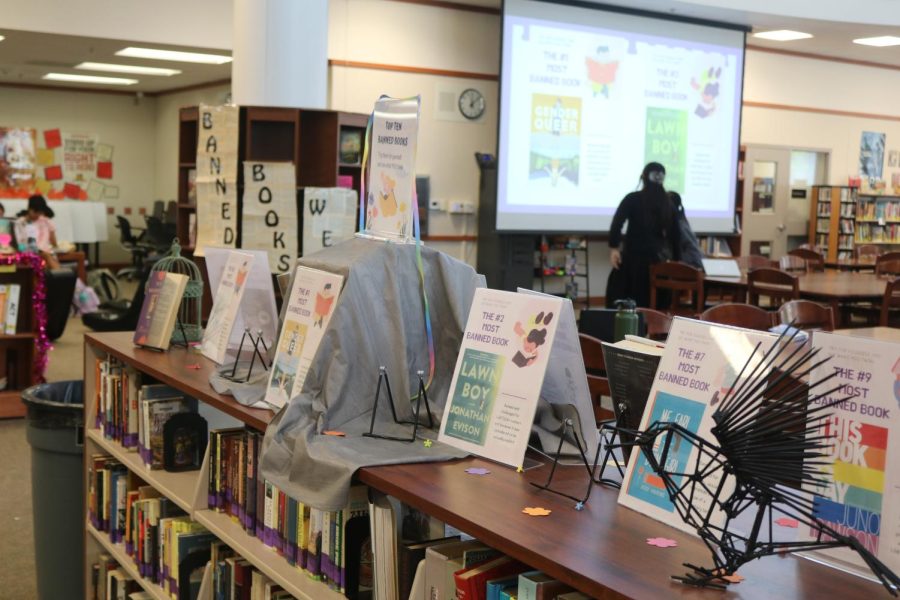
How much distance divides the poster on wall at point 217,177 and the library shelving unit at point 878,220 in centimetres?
1014

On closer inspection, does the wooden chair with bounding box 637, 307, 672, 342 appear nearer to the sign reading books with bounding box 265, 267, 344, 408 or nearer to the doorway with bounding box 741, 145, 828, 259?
the sign reading books with bounding box 265, 267, 344, 408

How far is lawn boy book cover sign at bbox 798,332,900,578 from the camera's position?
1389 mm

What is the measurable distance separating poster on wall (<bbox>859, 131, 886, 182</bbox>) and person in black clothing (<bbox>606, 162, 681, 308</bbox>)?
6.90 m

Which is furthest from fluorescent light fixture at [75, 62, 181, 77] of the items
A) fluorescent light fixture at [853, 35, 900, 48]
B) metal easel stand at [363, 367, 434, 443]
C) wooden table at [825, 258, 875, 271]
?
metal easel stand at [363, 367, 434, 443]

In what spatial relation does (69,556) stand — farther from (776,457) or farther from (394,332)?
(776,457)

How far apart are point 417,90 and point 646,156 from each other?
2.73m

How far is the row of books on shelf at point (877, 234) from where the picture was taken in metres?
13.7

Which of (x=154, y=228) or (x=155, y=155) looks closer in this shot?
(x=154, y=228)

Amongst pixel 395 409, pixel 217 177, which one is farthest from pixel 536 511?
pixel 217 177

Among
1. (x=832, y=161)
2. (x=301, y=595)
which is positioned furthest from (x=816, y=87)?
(x=301, y=595)

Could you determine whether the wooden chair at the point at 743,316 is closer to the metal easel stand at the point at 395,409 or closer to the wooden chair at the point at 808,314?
the wooden chair at the point at 808,314

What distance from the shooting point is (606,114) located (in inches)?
Result: 408

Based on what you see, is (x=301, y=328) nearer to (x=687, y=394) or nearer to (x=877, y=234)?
(x=687, y=394)

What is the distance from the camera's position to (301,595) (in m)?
2.15
